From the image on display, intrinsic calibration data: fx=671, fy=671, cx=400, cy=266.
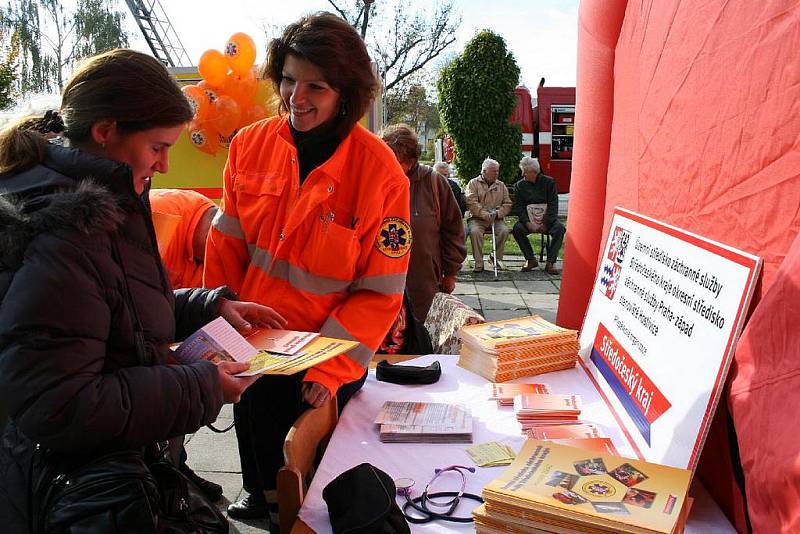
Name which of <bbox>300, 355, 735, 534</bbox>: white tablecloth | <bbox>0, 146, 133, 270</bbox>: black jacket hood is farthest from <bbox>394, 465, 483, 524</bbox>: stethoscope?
<bbox>0, 146, 133, 270</bbox>: black jacket hood

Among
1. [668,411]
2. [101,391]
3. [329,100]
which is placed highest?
[329,100]

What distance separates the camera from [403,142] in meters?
4.14

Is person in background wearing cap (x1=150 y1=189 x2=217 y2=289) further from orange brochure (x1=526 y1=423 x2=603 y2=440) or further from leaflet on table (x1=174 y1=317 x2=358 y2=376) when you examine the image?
orange brochure (x1=526 y1=423 x2=603 y2=440)

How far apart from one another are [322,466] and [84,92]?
1.03 meters

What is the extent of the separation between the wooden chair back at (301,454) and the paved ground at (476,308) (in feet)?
3.46

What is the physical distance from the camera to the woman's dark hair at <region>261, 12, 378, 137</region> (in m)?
1.88

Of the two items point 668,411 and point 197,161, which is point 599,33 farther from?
point 197,161

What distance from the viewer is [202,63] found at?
5.67 m

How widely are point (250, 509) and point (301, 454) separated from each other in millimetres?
1276

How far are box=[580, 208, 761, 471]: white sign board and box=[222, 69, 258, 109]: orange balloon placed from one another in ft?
13.8

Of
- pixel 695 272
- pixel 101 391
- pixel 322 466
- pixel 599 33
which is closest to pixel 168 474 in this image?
pixel 101 391

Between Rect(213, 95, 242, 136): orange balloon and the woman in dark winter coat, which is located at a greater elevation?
Rect(213, 95, 242, 136): orange balloon

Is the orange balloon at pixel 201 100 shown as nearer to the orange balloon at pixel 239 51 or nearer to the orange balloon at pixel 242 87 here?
the orange balloon at pixel 242 87

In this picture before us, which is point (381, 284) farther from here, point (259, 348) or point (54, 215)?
point (54, 215)
